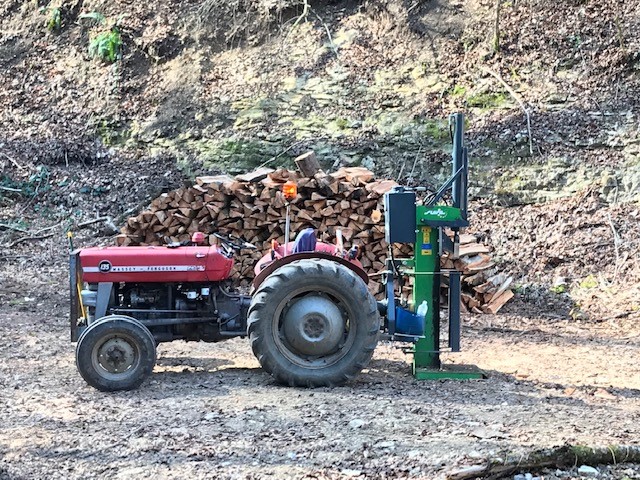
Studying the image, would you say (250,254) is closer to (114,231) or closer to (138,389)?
(114,231)

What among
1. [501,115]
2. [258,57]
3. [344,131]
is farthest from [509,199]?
[258,57]

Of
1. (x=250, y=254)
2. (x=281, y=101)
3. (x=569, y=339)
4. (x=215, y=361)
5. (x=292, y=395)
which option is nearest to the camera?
(x=292, y=395)

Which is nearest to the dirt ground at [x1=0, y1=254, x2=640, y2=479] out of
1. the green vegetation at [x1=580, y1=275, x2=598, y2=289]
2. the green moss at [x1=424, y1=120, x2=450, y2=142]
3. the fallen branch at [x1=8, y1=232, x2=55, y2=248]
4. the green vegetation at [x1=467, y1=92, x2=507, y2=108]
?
the green vegetation at [x1=580, y1=275, x2=598, y2=289]

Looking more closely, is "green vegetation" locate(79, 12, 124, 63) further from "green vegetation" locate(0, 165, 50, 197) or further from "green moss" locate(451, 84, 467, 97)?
"green moss" locate(451, 84, 467, 97)

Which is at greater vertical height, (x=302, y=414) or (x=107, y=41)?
(x=107, y=41)

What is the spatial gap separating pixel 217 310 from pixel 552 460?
134 inches

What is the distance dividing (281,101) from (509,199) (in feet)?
15.8

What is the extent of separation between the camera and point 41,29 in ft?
58.0

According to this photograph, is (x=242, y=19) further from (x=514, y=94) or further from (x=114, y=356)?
(x=114, y=356)

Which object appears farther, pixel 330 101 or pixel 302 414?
pixel 330 101

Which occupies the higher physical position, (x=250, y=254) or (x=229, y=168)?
(x=229, y=168)

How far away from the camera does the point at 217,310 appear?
669 cm

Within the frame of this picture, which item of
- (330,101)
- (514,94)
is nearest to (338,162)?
(330,101)

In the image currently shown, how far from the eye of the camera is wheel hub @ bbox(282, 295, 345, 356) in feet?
20.7
